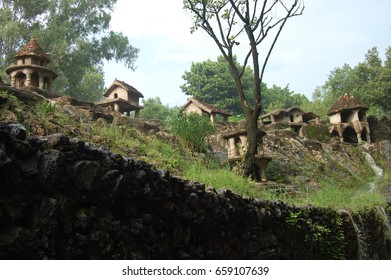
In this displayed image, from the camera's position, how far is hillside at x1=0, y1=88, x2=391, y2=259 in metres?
3.11

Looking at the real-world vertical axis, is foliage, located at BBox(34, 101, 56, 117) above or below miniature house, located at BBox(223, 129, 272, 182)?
above

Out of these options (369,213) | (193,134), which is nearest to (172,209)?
(369,213)

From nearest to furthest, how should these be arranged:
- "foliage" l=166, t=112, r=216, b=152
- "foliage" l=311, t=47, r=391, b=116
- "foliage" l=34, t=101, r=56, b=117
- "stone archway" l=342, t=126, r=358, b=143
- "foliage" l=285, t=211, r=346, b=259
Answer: "foliage" l=285, t=211, r=346, b=259
"foliage" l=34, t=101, r=56, b=117
"foliage" l=166, t=112, r=216, b=152
"stone archway" l=342, t=126, r=358, b=143
"foliage" l=311, t=47, r=391, b=116

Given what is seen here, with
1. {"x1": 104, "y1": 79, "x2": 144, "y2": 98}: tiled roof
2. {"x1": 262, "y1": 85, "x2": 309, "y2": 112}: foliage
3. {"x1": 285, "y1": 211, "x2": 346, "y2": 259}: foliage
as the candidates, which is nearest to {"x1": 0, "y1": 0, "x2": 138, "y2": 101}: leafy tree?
{"x1": 104, "y1": 79, "x2": 144, "y2": 98}: tiled roof

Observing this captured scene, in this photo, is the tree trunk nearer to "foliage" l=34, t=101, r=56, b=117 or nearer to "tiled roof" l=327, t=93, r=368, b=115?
"foliage" l=34, t=101, r=56, b=117

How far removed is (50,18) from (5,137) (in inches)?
1408

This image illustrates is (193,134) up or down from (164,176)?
up

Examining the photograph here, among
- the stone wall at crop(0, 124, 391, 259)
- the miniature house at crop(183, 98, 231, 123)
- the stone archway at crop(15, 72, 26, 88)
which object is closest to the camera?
the stone wall at crop(0, 124, 391, 259)

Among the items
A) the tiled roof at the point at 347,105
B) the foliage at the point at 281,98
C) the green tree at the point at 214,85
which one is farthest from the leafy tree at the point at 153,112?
the tiled roof at the point at 347,105

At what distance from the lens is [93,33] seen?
128 feet

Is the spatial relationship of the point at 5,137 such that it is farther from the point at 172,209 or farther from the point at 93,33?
the point at 93,33

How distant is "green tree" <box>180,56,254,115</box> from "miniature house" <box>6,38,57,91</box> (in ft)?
82.1

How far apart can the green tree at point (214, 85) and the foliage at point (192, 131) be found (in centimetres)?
3080

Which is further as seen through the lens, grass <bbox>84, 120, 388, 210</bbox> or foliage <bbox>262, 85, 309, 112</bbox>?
foliage <bbox>262, 85, 309, 112</bbox>
